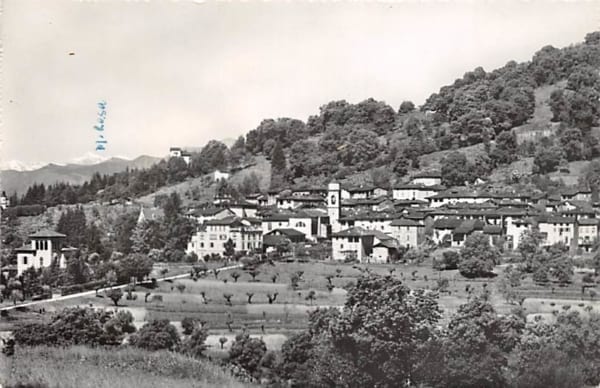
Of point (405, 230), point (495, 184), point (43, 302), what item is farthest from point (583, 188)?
point (43, 302)

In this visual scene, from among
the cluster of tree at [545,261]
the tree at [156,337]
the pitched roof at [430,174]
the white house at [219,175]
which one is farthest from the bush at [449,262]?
the white house at [219,175]

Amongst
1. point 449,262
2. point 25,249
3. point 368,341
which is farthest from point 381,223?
point 25,249

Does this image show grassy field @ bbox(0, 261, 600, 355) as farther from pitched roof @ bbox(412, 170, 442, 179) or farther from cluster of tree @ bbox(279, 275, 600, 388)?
pitched roof @ bbox(412, 170, 442, 179)

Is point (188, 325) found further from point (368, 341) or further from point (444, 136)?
point (444, 136)

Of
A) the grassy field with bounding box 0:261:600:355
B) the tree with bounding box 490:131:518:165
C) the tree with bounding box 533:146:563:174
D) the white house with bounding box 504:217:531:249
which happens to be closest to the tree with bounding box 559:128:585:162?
the tree with bounding box 533:146:563:174

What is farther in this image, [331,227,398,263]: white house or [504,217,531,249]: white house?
[504,217,531,249]: white house

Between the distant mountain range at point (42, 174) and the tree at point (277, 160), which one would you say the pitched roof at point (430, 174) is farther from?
the distant mountain range at point (42, 174)
